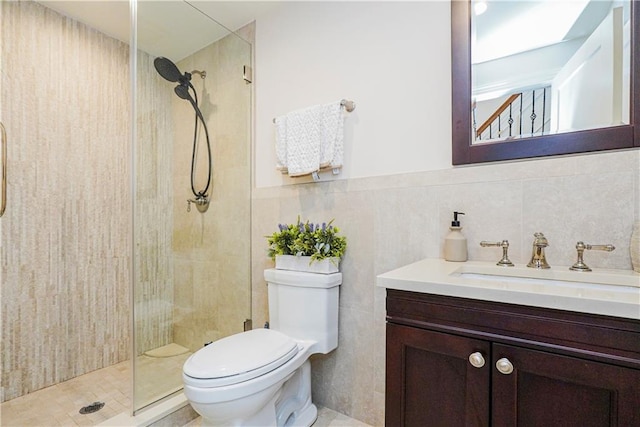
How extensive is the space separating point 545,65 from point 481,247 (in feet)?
2.41

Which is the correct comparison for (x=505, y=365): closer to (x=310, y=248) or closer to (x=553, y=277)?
(x=553, y=277)

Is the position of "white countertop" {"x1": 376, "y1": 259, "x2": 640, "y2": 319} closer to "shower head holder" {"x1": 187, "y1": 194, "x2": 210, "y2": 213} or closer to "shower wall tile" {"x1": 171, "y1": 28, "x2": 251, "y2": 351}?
"shower wall tile" {"x1": 171, "y1": 28, "x2": 251, "y2": 351}

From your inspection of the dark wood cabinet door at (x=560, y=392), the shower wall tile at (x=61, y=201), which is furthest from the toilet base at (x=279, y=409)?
the shower wall tile at (x=61, y=201)

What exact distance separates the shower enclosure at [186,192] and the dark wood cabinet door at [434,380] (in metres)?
1.28

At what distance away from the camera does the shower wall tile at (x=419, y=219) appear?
3.43ft

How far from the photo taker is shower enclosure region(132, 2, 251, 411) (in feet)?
5.32

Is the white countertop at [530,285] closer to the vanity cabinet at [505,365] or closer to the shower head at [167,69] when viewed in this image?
the vanity cabinet at [505,365]

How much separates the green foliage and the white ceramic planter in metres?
0.02

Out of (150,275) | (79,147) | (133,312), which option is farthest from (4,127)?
(133,312)

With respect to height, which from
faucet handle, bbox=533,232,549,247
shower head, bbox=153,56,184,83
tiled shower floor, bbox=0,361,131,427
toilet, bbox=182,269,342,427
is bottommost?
tiled shower floor, bbox=0,361,131,427

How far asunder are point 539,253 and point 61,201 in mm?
2492

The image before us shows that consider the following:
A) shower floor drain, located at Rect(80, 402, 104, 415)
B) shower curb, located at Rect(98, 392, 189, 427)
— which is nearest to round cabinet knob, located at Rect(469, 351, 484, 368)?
shower curb, located at Rect(98, 392, 189, 427)

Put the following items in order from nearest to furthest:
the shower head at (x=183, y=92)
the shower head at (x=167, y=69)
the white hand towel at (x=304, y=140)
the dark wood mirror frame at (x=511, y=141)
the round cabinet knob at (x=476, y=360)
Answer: the round cabinet knob at (x=476, y=360), the dark wood mirror frame at (x=511, y=141), the white hand towel at (x=304, y=140), the shower head at (x=167, y=69), the shower head at (x=183, y=92)

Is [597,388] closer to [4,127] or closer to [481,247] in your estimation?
[481,247]
